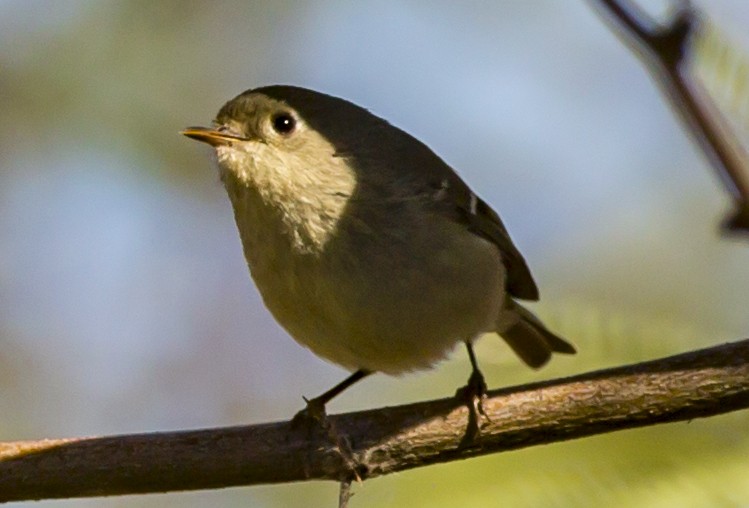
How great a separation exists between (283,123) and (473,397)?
98 cm

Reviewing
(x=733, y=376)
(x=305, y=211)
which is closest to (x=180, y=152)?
(x=305, y=211)

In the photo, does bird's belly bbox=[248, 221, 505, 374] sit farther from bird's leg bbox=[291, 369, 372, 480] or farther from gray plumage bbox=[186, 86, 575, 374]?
bird's leg bbox=[291, 369, 372, 480]

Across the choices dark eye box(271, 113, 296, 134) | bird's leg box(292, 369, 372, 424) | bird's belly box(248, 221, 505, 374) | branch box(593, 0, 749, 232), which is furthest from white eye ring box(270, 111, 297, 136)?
branch box(593, 0, 749, 232)

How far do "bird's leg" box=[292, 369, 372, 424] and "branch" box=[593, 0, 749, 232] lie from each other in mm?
1677

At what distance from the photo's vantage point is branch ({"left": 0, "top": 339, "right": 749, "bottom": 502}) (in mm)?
2254

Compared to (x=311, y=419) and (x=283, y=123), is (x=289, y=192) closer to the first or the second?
(x=283, y=123)

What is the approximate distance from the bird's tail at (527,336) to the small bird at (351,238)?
120 millimetres

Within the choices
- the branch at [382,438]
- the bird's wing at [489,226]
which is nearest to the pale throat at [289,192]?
the bird's wing at [489,226]

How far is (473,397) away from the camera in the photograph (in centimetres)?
264

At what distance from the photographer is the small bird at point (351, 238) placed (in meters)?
2.82

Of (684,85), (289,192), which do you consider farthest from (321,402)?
(684,85)

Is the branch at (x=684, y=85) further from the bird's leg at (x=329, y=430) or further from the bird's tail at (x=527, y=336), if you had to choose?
the bird's tail at (x=527, y=336)

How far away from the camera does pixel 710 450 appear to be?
1927 mm

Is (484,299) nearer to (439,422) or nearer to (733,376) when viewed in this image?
(439,422)
